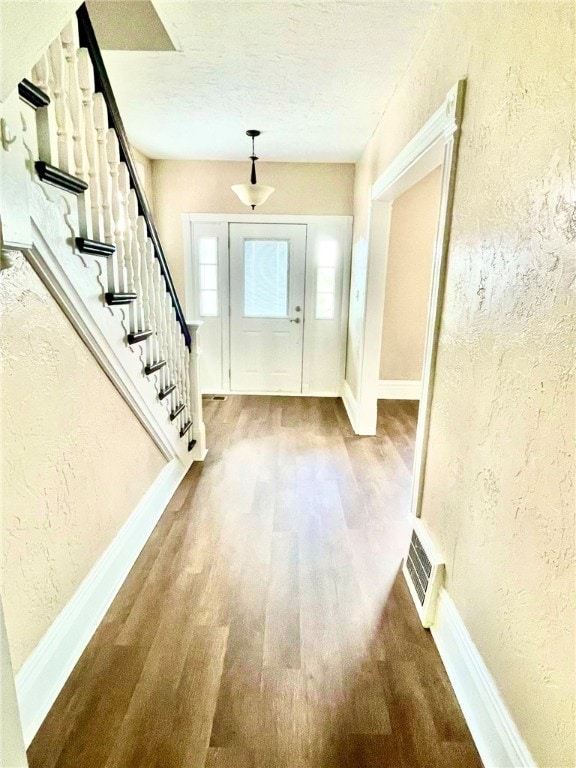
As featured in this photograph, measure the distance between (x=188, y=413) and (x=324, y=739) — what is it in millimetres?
2097

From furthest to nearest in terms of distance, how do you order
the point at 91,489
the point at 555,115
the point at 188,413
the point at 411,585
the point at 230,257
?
1. the point at 230,257
2. the point at 188,413
3. the point at 411,585
4. the point at 91,489
5. the point at 555,115

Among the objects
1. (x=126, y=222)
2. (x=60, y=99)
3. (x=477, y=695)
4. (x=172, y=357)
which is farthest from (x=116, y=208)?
(x=477, y=695)

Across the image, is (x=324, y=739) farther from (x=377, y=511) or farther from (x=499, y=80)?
(x=499, y=80)

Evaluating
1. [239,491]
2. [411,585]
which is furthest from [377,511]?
[239,491]

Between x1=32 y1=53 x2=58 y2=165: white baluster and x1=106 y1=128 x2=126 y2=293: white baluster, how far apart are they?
0.46m

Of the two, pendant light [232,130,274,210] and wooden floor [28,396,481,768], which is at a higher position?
pendant light [232,130,274,210]

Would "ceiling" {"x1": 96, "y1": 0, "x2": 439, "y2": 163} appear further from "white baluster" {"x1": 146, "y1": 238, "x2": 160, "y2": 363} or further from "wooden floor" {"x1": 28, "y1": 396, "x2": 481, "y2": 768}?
"wooden floor" {"x1": 28, "y1": 396, "x2": 481, "y2": 768}

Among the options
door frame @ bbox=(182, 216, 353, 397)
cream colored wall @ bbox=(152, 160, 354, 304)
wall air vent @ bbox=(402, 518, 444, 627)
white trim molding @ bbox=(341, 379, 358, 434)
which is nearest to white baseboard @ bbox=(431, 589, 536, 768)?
wall air vent @ bbox=(402, 518, 444, 627)

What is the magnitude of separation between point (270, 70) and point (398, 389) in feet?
10.9

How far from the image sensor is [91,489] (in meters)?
1.67

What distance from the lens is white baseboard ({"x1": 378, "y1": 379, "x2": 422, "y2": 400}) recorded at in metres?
4.68

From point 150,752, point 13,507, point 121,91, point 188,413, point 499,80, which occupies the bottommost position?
point 150,752

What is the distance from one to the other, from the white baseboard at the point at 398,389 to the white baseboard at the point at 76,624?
3.06 metres

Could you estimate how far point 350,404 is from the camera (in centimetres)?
417
